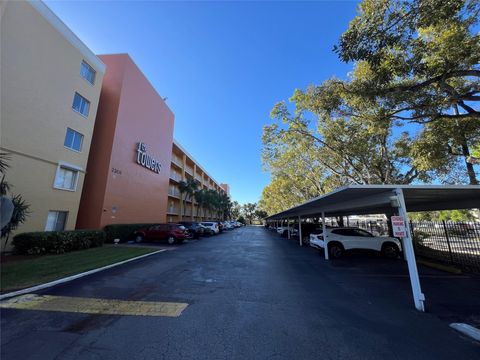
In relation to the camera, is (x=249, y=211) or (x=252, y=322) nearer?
(x=252, y=322)

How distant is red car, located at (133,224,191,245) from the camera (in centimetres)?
1805

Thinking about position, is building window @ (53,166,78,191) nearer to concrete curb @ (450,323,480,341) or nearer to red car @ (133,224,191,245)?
red car @ (133,224,191,245)

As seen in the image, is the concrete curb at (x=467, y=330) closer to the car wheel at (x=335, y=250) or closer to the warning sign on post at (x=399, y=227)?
the warning sign on post at (x=399, y=227)

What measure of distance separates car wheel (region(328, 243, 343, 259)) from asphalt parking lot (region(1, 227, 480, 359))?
4.41 metres

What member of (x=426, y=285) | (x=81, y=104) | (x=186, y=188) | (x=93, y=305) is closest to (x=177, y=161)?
(x=186, y=188)

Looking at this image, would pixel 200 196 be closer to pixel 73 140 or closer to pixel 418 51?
pixel 73 140

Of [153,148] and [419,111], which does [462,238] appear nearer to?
[419,111]

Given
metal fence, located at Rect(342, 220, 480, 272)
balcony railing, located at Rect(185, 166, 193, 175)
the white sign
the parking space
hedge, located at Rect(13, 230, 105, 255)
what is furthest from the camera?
balcony railing, located at Rect(185, 166, 193, 175)

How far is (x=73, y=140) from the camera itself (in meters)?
15.9

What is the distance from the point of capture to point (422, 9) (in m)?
5.70

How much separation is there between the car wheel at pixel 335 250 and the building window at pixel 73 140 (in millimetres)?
18521

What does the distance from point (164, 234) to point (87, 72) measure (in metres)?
14.4

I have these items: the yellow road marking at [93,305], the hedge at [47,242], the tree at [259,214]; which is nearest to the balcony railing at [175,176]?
the hedge at [47,242]

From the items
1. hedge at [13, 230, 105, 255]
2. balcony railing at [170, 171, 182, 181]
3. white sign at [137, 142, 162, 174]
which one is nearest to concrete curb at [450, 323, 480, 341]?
hedge at [13, 230, 105, 255]
